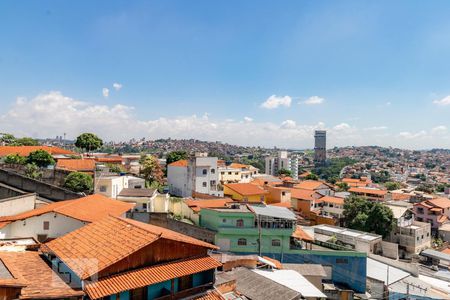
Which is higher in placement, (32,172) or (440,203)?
(32,172)

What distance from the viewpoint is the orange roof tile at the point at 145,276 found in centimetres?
900

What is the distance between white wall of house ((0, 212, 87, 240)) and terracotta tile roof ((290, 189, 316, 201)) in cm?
3848

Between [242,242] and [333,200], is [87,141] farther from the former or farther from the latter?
[333,200]

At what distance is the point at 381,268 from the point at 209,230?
16911 mm

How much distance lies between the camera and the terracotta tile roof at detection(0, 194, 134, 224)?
63.6ft

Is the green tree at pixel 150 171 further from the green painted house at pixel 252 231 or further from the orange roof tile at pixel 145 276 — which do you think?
the orange roof tile at pixel 145 276

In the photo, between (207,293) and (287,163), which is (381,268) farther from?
(287,163)

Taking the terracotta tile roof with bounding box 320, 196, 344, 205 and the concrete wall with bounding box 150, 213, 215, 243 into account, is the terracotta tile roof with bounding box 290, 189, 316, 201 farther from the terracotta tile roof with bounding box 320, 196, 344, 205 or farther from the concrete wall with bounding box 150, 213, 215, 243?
the concrete wall with bounding box 150, 213, 215, 243

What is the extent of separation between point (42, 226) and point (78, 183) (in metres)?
11.9

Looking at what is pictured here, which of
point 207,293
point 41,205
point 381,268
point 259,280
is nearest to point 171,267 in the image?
point 207,293

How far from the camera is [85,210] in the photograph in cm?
2091

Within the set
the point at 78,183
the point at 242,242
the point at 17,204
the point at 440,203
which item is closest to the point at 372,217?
the point at 242,242

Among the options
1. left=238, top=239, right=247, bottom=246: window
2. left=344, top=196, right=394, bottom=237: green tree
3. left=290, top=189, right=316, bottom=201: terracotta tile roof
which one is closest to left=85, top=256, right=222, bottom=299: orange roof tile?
left=238, top=239, right=247, bottom=246: window

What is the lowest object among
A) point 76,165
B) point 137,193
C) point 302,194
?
point 302,194
